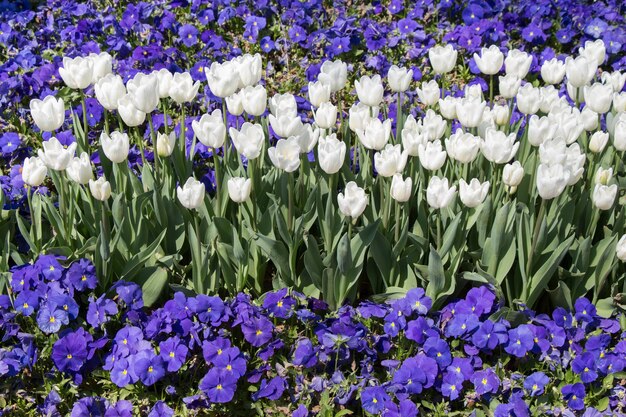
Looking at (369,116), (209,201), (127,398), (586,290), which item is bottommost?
(127,398)

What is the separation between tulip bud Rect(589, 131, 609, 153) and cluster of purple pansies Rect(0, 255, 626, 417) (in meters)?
0.66

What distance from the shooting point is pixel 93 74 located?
10.8 ft

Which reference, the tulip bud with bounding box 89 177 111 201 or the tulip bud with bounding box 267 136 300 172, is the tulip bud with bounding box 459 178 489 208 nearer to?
the tulip bud with bounding box 267 136 300 172

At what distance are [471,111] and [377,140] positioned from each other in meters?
0.41

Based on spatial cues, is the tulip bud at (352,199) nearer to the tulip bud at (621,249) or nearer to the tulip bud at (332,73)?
the tulip bud at (332,73)

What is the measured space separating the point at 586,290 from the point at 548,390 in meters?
Result: 0.49

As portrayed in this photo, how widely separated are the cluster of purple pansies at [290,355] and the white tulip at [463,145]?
52 cm

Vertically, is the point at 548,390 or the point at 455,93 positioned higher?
the point at 455,93

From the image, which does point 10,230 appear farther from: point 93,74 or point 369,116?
point 369,116

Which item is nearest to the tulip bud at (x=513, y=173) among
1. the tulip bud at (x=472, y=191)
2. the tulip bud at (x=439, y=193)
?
the tulip bud at (x=472, y=191)

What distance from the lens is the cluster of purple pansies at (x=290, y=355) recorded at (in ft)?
9.31

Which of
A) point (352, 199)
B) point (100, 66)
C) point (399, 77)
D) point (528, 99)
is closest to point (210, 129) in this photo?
point (352, 199)

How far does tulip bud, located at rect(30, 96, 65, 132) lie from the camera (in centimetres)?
301

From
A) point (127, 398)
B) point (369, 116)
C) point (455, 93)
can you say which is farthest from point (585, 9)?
point (127, 398)
